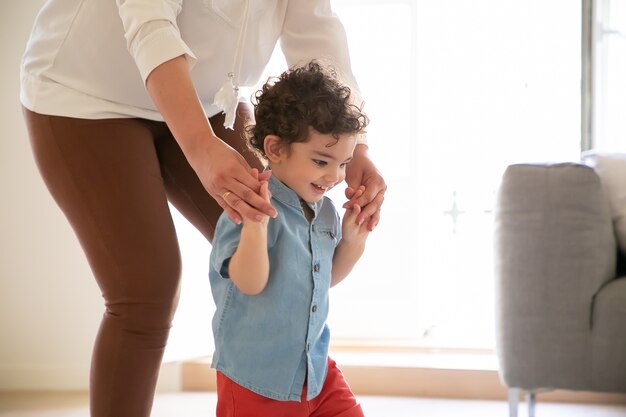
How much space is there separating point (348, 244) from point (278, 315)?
190 millimetres

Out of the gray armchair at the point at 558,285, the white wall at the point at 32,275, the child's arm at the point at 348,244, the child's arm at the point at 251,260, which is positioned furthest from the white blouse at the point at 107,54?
the white wall at the point at 32,275

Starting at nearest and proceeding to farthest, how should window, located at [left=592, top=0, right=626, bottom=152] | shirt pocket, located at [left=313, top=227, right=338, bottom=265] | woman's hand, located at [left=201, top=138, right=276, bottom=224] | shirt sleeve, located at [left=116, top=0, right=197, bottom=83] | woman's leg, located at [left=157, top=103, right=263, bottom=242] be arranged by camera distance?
A: woman's hand, located at [left=201, top=138, right=276, bottom=224]
shirt sleeve, located at [left=116, top=0, right=197, bottom=83]
shirt pocket, located at [left=313, top=227, right=338, bottom=265]
woman's leg, located at [left=157, top=103, right=263, bottom=242]
window, located at [left=592, top=0, right=626, bottom=152]

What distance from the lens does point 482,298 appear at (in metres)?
3.66

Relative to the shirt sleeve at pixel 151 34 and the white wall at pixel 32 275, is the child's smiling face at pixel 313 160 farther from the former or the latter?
the white wall at pixel 32 275

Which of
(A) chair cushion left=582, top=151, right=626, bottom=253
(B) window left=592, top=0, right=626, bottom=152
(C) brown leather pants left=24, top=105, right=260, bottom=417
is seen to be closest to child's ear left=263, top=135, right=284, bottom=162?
(C) brown leather pants left=24, top=105, right=260, bottom=417

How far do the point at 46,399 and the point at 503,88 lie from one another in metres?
2.25

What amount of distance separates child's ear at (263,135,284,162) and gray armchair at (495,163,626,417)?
864 mm

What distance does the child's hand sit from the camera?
4.37 feet

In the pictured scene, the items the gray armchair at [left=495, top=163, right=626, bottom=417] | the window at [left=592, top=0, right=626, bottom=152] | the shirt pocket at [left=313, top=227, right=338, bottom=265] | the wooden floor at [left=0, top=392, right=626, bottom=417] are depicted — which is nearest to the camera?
the shirt pocket at [left=313, top=227, right=338, bottom=265]

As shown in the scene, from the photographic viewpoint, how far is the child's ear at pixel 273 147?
4.15ft

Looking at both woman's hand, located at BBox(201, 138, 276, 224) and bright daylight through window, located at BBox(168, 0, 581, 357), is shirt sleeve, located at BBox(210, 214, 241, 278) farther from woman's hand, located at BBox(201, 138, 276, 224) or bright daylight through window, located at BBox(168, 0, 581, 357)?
bright daylight through window, located at BBox(168, 0, 581, 357)

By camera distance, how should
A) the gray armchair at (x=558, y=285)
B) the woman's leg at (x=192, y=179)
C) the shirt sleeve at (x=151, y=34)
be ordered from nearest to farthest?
the shirt sleeve at (x=151, y=34), the woman's leg at (x=192, y=179), the gray armchair at (x=558, y=285)

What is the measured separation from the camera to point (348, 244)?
1.37m

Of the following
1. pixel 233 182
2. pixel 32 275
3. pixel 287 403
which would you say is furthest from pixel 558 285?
pixel 32 275
